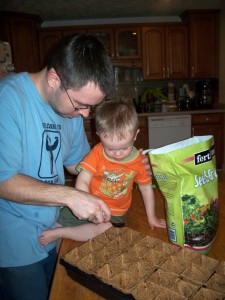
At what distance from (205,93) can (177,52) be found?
73 cm

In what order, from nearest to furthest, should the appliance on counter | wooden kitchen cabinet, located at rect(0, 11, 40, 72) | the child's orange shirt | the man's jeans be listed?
1. the man's jeans
2. the child's orange shirt
3. wooden kitchen cabinet, located at rect(0, 11, 40, 72)
4. the appliance on counter

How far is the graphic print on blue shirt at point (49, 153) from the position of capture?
853 mm

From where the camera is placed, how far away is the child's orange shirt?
3.22 ft

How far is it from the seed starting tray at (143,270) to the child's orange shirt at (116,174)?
1.08ft

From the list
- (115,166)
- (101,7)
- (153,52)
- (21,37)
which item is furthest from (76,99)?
(153,52)

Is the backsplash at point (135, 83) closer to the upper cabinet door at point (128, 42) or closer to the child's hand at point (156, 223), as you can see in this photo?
the upper cabinet door at point (128, 42)

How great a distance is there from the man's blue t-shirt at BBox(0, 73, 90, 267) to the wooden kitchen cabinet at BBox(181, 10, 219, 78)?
337 centimetres

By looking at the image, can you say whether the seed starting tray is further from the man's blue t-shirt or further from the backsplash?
the backsplash

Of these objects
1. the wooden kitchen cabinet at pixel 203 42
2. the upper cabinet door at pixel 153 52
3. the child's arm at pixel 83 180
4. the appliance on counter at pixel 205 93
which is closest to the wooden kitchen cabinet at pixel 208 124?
the appliance on counter at pixel 205 93

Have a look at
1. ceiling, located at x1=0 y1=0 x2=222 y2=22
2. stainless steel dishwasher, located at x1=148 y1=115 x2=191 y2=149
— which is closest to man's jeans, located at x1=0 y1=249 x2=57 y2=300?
stainless steel dishwasher, located at x1=148 y1=115 x2=191 y2=149

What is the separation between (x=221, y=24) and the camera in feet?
12.1

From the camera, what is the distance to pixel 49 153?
34.4 inches

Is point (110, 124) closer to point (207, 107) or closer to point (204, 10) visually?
point (207, 107)

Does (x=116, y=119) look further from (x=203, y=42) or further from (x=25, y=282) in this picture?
(x=203, y=42)
